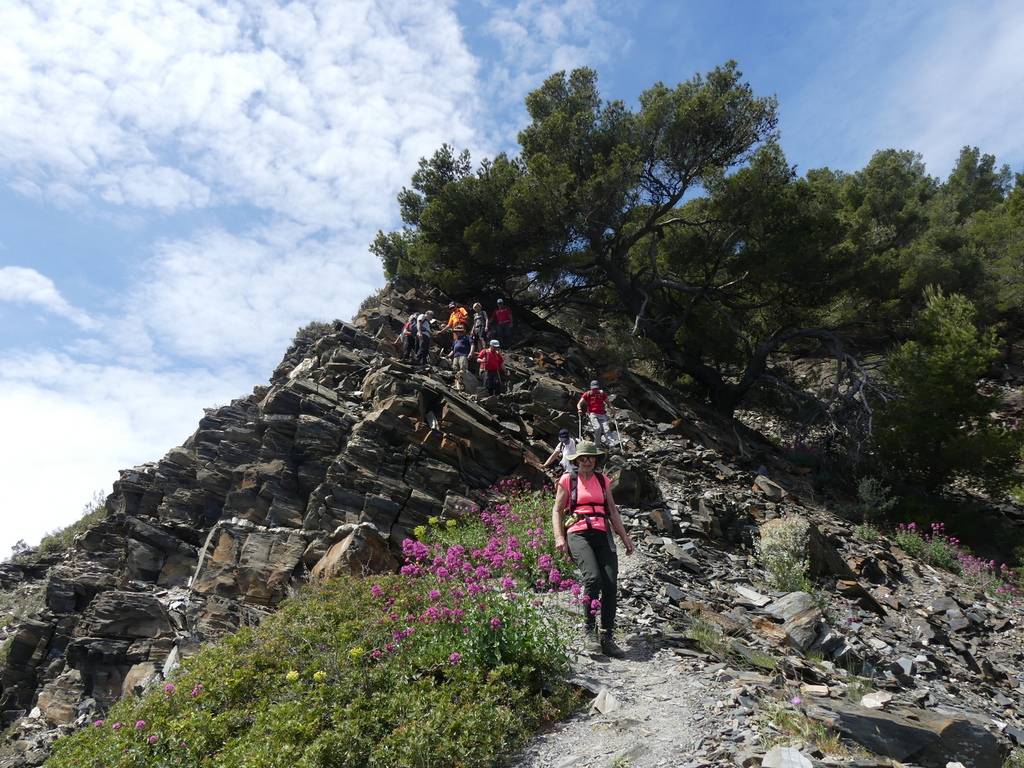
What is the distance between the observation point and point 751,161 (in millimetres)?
20797

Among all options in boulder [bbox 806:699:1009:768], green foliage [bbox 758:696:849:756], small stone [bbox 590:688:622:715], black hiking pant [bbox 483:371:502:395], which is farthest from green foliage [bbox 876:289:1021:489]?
small stone [bbox 590:688:622:715]

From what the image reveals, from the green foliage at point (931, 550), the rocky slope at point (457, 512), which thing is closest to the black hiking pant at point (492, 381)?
the rocky slope at point (457, 512)

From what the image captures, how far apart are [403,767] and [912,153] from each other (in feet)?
149

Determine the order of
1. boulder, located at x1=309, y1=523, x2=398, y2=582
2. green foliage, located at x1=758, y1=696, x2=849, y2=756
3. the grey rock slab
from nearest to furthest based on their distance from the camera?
the grey rock slab
green foliage, located at x1=758, y1=696, x2=849, y2=756
boulder, located at x1=309, y1=523, x2=398, y2=582

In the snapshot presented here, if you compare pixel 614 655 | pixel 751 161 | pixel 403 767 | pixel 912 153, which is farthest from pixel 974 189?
pixel 403 767

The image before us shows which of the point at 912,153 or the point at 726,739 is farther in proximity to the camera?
the point at 912,153

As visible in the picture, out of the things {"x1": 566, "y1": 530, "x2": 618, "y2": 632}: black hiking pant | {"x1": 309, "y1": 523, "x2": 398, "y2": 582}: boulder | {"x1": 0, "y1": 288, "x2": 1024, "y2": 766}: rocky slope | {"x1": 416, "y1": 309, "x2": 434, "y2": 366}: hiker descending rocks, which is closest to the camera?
{"x1": 566, "y1": 530, "x2": 618, "y2": 632}: black hiking pant

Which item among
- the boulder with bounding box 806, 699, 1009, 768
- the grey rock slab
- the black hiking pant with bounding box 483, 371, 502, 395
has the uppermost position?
the black hiking pant with bounding box 483, 371, 502, 395

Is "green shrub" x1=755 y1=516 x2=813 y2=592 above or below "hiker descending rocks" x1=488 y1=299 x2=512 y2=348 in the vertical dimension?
below

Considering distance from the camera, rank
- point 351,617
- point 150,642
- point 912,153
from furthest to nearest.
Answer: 1. point 912,153
2. point 150,642
3. point 351,617

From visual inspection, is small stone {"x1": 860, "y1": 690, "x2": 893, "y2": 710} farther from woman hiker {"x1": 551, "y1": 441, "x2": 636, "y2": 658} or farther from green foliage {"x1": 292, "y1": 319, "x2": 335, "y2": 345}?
green foliage {"x1": 292, "y1": 319, "x2": 335, "y2": 345}

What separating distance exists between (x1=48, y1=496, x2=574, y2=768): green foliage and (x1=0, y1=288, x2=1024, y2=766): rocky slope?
1.22 metres

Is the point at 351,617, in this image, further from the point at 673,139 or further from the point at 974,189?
the point at 974,189

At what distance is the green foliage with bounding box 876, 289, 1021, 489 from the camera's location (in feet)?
58.8
